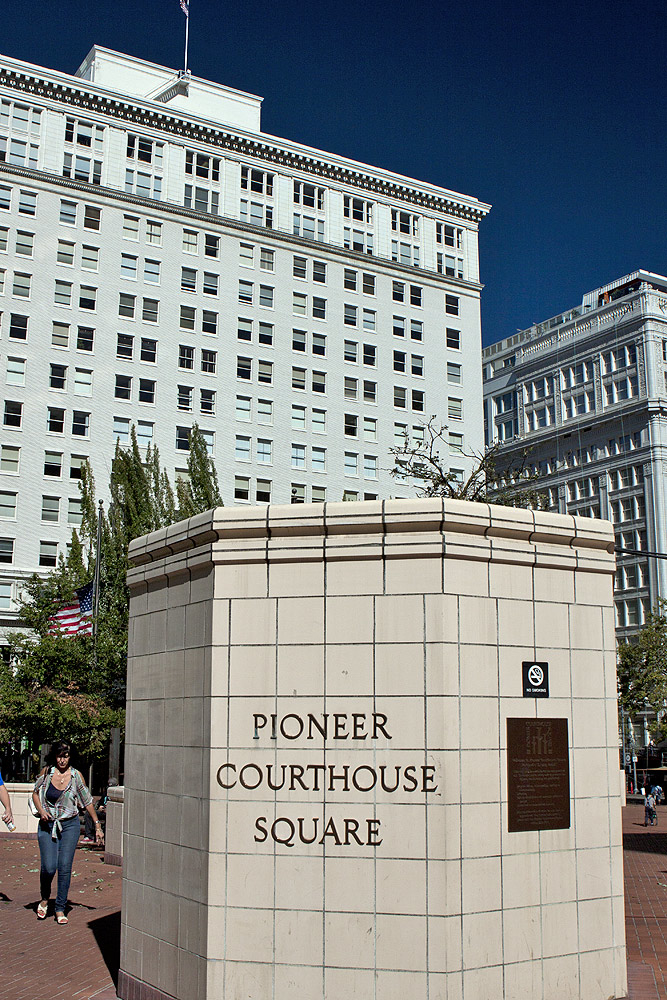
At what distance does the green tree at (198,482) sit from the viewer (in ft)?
161

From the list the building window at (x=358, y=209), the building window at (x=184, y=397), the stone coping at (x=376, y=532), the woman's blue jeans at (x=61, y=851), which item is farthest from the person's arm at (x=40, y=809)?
the building window at (x=358, y=209)

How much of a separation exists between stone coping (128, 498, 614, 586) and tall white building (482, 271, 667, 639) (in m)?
67.0

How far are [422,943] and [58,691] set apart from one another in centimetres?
2586

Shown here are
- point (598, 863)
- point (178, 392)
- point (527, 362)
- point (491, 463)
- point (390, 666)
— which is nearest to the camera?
point (390, 666)

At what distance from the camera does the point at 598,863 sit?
28.6 ft

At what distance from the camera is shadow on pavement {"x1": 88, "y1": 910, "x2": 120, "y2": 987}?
1030 cm

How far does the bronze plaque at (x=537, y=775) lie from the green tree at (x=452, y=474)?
7.94 meters

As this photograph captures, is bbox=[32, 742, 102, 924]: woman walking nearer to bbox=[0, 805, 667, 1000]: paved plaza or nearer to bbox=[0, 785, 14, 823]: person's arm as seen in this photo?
bbox=[0, 785, 14, 823]: person's arm

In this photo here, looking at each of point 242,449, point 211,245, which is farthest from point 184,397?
point 211,245

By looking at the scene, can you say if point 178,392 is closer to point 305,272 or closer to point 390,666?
point 305,272

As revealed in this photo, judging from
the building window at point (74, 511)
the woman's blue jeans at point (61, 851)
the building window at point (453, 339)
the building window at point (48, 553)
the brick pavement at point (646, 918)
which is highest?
the building window at point (453, 339)

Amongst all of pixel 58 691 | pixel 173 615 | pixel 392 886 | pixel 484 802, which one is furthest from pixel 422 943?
pixel 58 691

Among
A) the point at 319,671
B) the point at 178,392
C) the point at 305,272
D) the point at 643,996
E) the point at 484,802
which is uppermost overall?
the point at 305,272

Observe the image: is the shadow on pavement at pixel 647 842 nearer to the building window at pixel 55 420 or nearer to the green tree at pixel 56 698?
the green tree at pixel 56 698
